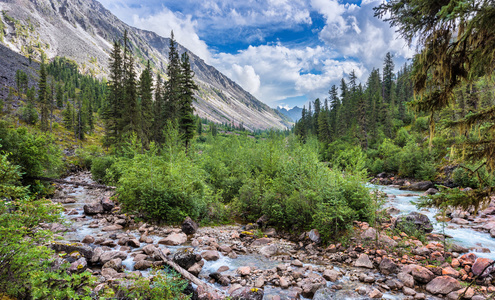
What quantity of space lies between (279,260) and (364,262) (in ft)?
11.0

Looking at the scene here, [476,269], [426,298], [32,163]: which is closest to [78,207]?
[32,163]

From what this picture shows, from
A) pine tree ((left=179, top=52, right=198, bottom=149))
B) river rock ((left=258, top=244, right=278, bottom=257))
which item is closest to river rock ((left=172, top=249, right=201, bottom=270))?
river rock ((left=258, top=244, right=278, bottom=257))

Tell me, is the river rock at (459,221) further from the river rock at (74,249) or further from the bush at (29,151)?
the bush at (29,151)

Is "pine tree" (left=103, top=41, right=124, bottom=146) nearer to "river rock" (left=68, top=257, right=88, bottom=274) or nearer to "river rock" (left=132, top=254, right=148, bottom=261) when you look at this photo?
"river rock" (left=132, top=254, right=148, bottom=261)

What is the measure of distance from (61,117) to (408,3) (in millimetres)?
99736

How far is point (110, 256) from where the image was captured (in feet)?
24.8

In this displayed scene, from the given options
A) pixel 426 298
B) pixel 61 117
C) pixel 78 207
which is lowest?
pixel 426 298

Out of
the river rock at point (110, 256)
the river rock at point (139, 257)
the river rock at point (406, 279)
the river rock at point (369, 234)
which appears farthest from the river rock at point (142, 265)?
the river rock at point (369, 234)

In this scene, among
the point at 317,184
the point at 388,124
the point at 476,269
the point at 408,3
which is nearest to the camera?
the point at 408,3

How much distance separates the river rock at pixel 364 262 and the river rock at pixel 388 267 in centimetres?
39

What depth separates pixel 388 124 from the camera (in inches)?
2082

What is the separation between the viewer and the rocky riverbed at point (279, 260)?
6965 millimetres

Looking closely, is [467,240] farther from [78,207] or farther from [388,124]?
[388,124]

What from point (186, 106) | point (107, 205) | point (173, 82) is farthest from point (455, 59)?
point (173, 82)
